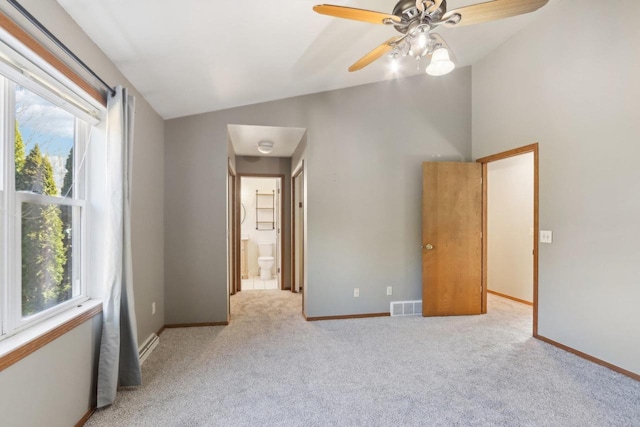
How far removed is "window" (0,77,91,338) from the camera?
4.36ft

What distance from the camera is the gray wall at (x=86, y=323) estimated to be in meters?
1.31

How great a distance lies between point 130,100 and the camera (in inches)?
83.3

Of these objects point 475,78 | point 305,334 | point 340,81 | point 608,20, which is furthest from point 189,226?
point 608,20

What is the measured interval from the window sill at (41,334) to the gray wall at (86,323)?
1.7 inches

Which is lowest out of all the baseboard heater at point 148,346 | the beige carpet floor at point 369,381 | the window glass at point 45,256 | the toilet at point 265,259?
the beige carpet floor at point 369,381

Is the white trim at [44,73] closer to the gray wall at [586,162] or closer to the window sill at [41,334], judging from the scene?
the window sill at [41,334]

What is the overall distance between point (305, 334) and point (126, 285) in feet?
5.83

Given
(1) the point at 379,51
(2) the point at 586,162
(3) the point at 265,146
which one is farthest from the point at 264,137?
(2) the point at 586,162

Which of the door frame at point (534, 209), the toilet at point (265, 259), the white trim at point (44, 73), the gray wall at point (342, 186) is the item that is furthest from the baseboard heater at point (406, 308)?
the white trim at point (44, 73)

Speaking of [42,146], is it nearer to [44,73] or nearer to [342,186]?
[44,73]

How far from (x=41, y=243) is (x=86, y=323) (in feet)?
1.82

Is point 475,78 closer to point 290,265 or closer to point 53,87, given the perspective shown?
point 290,265

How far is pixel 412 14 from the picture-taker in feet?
5.42

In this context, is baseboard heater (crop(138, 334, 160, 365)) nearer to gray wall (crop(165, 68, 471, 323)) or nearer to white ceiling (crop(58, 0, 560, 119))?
gray wall (crop(165, 68, 471, 323))
